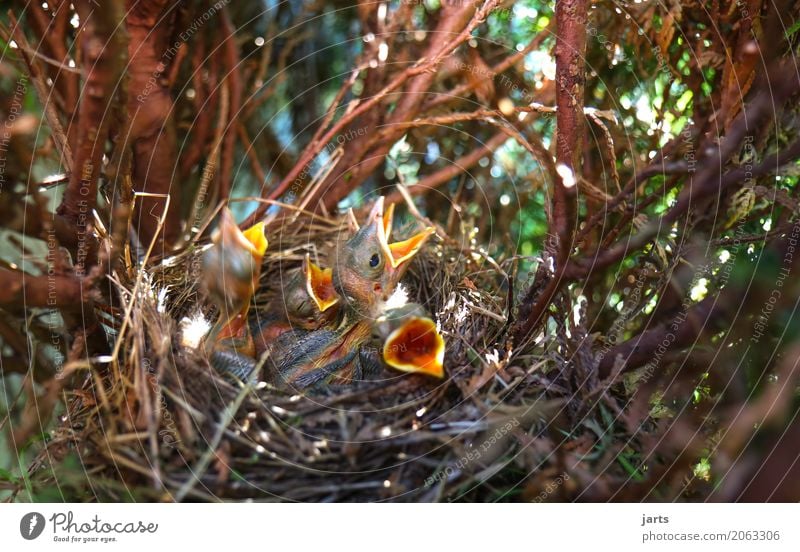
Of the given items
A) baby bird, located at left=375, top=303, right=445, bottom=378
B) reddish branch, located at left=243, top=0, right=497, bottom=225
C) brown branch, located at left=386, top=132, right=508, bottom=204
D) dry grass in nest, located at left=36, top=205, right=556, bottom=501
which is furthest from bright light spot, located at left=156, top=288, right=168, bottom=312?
brown branch, located at left=386, top=132, right=508, bottom=204

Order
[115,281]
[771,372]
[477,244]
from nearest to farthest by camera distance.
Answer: [771,372]
[115,281]
[477,244]

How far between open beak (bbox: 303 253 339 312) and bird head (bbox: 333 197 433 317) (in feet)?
0.08

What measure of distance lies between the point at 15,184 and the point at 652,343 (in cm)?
62

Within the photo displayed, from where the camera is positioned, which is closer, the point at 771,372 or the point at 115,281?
the point at 771,372

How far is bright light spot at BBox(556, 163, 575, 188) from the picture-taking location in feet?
2.07

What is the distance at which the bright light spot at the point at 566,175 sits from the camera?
2.07ft

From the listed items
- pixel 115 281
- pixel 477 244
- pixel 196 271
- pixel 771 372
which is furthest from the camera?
pixel 477 244

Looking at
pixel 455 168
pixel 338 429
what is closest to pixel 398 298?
pixel 455 168

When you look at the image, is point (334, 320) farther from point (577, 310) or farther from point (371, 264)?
point (577, 310)

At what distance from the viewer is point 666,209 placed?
730 millimetres

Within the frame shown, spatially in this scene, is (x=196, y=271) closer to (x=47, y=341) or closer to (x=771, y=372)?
(x=47, y=341)

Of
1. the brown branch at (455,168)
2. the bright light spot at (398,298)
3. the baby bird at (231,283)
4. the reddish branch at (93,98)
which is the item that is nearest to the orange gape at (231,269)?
the baby bird at (231,283)

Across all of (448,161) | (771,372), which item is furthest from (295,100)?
(771,372)

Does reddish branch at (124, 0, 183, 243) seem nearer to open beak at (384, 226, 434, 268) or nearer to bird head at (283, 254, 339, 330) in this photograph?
bird head at (283, 254, 339, 330)
